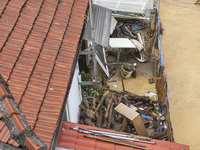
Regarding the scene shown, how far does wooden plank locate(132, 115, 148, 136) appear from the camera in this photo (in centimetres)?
877

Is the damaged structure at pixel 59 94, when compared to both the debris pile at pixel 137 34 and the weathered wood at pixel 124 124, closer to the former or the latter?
the weathered wood at pixel 124 124

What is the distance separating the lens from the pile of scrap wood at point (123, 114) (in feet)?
29.3

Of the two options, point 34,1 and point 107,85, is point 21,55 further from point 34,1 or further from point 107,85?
point 107,85

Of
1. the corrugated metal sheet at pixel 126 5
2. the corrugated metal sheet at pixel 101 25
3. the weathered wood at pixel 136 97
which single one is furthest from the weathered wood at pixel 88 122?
the corrugated metal sheet at pixel 126 5

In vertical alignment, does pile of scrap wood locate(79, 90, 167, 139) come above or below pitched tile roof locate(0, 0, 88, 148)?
below

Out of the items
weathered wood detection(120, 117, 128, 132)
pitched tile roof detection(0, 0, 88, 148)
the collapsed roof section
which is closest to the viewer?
the collapsed roof section

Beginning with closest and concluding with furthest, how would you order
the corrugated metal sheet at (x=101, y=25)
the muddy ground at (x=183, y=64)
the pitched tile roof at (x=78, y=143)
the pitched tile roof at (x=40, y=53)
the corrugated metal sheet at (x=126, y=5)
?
the pitched tile roof at (x=40, y=53)
the pitched tile roof at (x=78, y=143)
the corrugated metal sheet at (x=101, y=25)
the muddy ground at (x=183, y=64)
the corrugated metal sheet at (x=126, y=5)

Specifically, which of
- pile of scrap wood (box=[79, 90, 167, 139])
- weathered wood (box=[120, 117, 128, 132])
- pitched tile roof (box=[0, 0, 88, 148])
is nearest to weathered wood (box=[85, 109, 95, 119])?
pile of scrap wood (box=[79, 90, 167, 139])

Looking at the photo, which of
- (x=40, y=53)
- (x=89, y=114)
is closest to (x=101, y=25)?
(x=40, y=53)

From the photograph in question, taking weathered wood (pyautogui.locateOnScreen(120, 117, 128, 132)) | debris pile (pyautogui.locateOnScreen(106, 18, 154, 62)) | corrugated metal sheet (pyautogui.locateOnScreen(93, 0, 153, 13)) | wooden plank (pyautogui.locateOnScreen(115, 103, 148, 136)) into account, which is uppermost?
corrugated metal sheet (pyautogui.locateOnScreen(93, 0, 153, 13))

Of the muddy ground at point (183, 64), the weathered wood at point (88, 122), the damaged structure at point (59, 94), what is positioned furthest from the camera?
the muddy ground at point (183, 64)

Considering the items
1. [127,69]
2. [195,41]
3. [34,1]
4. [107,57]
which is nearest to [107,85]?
[127,69]

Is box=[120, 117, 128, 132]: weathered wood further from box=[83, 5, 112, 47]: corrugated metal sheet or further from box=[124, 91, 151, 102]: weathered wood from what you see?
box=[83, 5, 112, 47]: corrugated metal sheet

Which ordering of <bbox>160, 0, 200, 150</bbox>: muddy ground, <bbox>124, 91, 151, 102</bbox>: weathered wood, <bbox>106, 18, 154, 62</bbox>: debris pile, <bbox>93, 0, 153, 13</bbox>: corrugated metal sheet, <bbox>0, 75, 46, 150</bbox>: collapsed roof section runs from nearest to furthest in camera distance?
1. <bbox>0, 75, 46, 150</bbox>: collapsed roof section
2. <bbox>160, 0, 200, 150</bbox>: muddy ground
3. <bbox>124, 91, 151, 102</bbox>: weathered wood
4. <bbox>106, 18, 154, 62</bbox>: debris pile
5. <bbox>93, 0, 153, 13</bbox>: corrugated metal sheet
